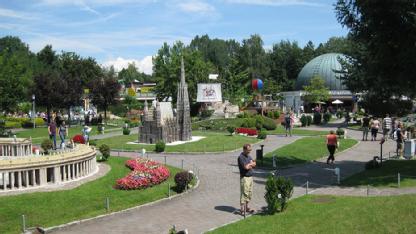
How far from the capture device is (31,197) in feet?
60.0

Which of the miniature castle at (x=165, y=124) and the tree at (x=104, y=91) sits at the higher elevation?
the tree at (x=104, y=91)

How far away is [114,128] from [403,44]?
4576 cm

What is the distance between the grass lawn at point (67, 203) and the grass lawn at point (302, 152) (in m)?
10.1

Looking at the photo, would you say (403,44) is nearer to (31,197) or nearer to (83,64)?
(31,197)

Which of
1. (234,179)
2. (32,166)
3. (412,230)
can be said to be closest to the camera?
(412,230)

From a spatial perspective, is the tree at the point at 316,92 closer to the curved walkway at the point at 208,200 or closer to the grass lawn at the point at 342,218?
the curved walkway at the point at 208,200

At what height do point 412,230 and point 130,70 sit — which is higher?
point 130,70

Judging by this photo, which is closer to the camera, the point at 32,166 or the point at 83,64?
the point at 32,166

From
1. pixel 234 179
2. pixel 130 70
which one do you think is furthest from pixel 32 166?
pixel 130 70

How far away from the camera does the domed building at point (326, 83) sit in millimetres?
94312

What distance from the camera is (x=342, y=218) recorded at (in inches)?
563

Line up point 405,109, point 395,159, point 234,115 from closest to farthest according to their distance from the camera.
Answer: point 395,159 → point 405,109 → point 234,115

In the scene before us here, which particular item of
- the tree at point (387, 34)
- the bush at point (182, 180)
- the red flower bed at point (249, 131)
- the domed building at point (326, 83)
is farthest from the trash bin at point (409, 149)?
the domed building at point (326, 83)

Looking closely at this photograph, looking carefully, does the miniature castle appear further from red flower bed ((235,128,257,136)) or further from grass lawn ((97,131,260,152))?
red flower bed ((235,128,257,136))
